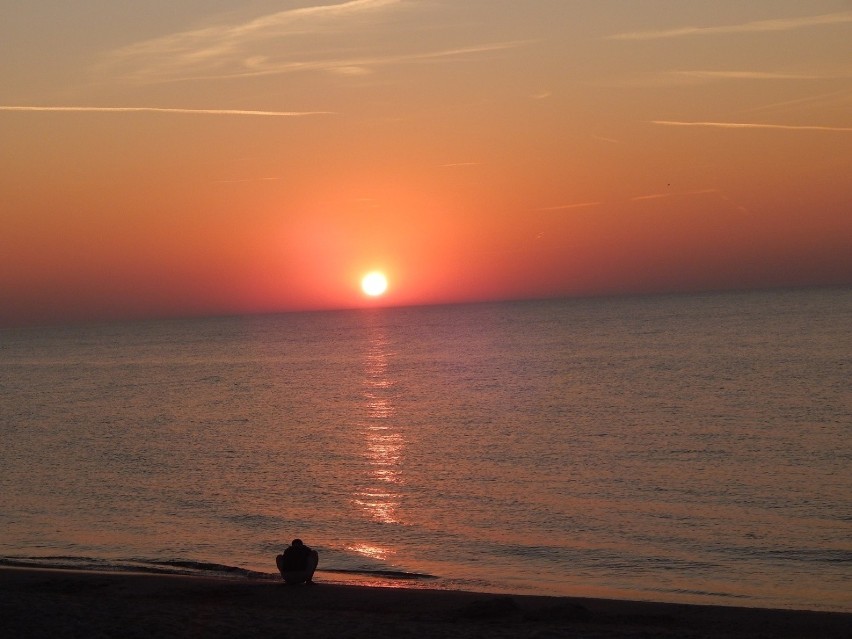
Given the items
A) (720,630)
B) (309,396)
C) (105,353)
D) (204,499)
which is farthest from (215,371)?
(720,630)

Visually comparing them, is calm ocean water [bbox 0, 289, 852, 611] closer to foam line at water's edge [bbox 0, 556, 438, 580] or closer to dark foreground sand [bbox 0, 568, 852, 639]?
foam line at water's edge [bbox 0, 556, 438, 580]

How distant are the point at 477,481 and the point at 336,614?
17152 millimetres

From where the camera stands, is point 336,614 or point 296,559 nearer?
point 336,614

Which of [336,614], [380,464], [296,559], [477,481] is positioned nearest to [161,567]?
[296,559]

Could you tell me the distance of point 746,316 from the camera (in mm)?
180750

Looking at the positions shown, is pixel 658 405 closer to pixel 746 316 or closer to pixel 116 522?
pixel 116 522

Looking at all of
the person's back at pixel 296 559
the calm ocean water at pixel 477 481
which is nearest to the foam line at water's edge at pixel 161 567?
the calm ocean water at pixel 477 481

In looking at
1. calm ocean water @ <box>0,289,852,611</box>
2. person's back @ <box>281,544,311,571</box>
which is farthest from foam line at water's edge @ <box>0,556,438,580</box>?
person's back @ <box>281,544,311,571</box>

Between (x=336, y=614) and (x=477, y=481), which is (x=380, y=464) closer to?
(x=477, y=481)

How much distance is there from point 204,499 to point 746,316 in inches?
6454

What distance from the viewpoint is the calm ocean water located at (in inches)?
875

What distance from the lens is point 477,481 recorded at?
33562 millimetres

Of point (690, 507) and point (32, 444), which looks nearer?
point (690, 507)

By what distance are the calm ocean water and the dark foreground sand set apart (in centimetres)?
209
